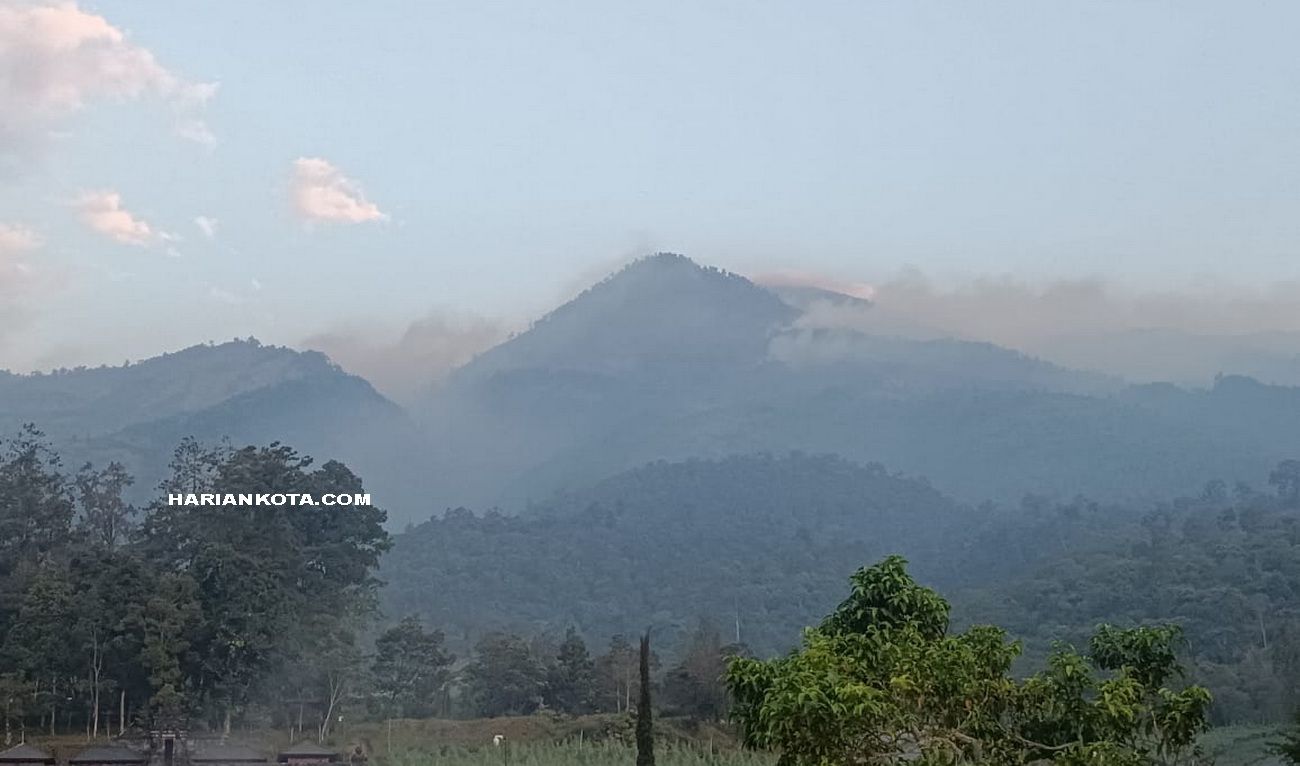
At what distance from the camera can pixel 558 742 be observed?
3847 centimetres

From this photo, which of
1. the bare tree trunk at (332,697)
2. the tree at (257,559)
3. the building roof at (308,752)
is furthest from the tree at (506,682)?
the building roof at (308,752)

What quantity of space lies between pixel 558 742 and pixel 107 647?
565 inches

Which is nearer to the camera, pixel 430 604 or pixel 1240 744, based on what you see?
pixel 1240 744

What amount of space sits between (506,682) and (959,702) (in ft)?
125

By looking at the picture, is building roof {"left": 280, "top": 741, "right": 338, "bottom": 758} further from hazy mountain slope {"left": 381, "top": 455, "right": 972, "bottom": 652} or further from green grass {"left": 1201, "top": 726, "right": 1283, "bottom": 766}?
hazy mountain slope {"left": 381, "top": 455, "right": 972, "bottom": 652}

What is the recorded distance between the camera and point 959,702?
30.0ft

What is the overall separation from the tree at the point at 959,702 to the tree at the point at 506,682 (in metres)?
36.4

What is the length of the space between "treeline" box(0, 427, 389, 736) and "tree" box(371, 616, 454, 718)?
1831mm

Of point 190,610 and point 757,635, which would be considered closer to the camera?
point 190,610

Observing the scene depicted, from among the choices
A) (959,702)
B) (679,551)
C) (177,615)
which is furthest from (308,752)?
(679,551)

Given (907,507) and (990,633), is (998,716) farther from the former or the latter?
(907,507)

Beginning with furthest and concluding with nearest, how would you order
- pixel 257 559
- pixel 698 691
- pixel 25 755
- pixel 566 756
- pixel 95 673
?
pixel 257 559 < pixel 698 691 < pixel 95 673 < pixel 566 756 < pixel 25 755

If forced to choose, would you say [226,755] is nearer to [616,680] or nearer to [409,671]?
[409,671]

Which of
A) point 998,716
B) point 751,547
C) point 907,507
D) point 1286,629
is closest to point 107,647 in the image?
point 998,716
